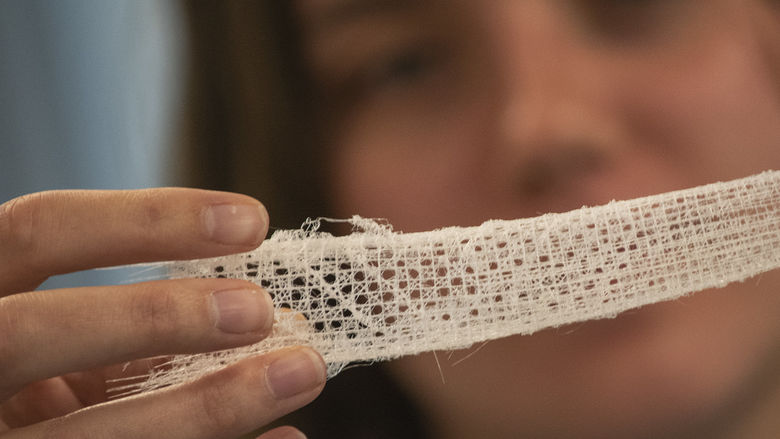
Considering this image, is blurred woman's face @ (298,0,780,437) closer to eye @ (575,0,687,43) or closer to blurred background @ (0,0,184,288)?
eye @ (575,0,687,43)

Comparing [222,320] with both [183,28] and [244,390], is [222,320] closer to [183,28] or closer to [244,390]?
[244,390]

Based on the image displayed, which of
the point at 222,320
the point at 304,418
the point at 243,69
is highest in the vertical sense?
the point at 243,69

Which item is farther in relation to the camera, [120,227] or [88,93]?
[88,93]

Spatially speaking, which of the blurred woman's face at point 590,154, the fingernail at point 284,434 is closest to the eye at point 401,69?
the blurred woman's face at point 590,154

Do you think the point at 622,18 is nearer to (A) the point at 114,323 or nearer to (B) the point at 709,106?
(B) the point at 709,106

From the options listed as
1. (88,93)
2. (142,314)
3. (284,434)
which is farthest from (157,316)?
(88,93)

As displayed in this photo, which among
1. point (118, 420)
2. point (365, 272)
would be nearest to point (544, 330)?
point (365, 272)

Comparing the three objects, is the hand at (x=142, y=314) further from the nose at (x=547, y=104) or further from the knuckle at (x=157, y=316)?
the nose at (x=547, y=104)

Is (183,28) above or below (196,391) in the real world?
above
